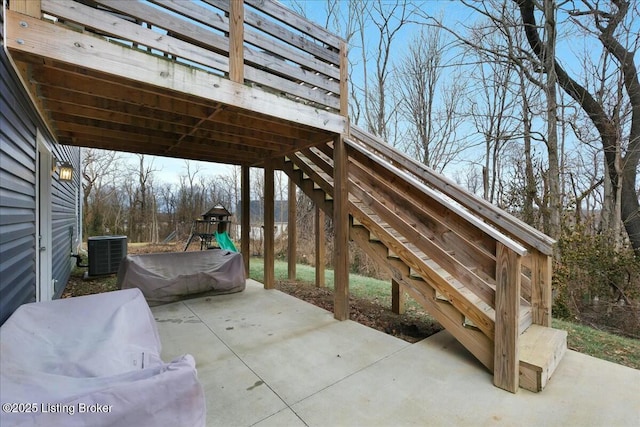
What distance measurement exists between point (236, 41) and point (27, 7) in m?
1.44

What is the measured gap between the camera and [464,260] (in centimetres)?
266

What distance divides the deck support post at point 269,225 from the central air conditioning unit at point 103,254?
12.2 ft

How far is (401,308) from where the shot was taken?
4.20 metres

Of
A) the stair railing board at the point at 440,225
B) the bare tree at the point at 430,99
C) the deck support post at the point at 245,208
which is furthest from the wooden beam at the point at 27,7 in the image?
the bare tree at the point at 430,99

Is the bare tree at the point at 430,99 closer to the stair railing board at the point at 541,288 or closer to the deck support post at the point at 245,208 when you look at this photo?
the deck support post at the point at 245,208

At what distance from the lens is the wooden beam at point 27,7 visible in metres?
1.80

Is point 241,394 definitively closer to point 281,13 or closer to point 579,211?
point 281,13

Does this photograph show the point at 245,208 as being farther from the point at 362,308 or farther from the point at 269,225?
the point at 362,308

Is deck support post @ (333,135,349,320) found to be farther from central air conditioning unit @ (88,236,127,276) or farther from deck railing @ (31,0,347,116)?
central air conditioning unit @ (88,236,127,276)

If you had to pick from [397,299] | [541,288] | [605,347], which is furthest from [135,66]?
[605,347]

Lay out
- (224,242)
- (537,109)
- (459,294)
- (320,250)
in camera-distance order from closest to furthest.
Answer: (459,294) → (320,250) → (537,109) → (224,242)

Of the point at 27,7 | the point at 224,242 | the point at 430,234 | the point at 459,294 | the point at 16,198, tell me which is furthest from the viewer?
the point at 224,242

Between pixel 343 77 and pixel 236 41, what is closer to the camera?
pixel 236 41

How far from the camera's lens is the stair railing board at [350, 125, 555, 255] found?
9.05 ft
